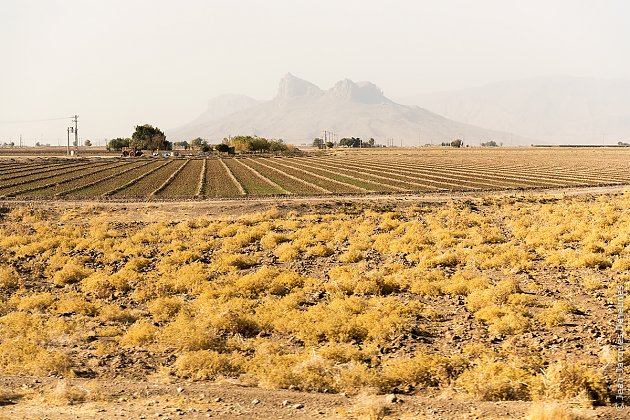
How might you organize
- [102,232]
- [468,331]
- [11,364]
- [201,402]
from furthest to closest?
[102,232], [468,331], [11,364], [201,402]

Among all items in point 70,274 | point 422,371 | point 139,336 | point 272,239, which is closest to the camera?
point 422,371

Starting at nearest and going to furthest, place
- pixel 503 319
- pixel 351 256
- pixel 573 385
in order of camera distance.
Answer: pixel 573 385
pixel 503 319
pixel 351 256

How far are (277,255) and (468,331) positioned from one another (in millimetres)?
11328

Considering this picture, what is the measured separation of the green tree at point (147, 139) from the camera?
184875 mm

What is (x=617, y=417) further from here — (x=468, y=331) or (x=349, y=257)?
(x=349, y=257)

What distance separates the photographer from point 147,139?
187250 mm

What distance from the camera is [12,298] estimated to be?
18.1 metres

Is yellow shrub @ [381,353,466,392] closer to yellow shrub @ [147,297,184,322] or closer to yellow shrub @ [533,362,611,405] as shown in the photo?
yellow shrub @ [533,362,611,405]

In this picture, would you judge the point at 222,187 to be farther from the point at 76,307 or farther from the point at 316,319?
the point at 316,319

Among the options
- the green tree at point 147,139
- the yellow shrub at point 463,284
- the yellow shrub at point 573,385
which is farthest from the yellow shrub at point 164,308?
the green tree at point 147,139

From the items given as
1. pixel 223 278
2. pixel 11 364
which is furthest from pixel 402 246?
pixel 11 364

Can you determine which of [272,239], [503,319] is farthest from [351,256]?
[503,319]

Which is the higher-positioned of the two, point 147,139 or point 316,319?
point 147,139

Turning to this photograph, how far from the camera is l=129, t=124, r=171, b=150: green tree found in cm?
18488
